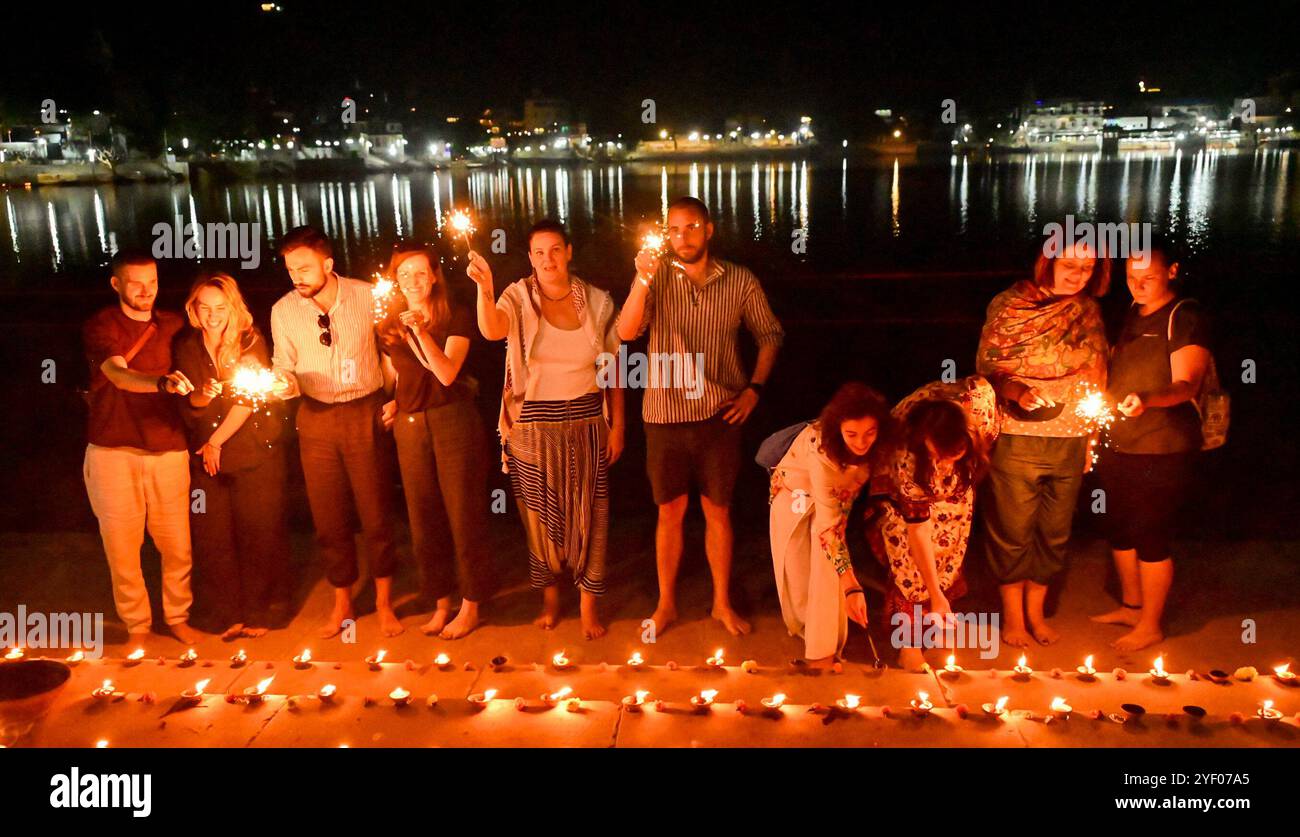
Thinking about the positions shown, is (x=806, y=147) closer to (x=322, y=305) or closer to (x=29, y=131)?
(x=29, y=131)

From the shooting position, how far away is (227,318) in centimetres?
457

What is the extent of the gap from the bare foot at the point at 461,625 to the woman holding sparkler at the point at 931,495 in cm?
208

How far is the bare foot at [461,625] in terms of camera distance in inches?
191

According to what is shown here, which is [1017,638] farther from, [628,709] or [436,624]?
[436,624]

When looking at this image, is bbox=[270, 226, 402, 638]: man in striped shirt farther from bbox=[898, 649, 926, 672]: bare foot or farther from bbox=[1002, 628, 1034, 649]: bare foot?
bbox=[1002, 628, 1034, 649]: bare foot

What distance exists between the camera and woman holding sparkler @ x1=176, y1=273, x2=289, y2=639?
4.58m

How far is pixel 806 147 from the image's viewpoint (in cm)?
12962

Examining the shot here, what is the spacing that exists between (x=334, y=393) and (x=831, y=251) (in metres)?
33.0

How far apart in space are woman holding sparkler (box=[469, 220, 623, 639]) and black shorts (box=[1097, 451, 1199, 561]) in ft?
8.16

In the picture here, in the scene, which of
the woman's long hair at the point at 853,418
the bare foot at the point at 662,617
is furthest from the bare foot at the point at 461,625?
the woman's long hair at the point at 853,418

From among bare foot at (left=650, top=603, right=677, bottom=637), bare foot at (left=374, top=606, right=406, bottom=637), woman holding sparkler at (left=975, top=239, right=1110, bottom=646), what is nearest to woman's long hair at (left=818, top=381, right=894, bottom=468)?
woman holding sparkler at (left=975, top=239, right=1110, bottom=646)

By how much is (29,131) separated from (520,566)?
320 ft

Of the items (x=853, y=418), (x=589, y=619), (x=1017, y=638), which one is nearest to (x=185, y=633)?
(x=589, y=619)

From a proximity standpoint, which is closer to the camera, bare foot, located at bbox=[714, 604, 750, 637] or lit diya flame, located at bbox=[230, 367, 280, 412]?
lit diya flame, located at bbox=[230, 367, 280, 412]
